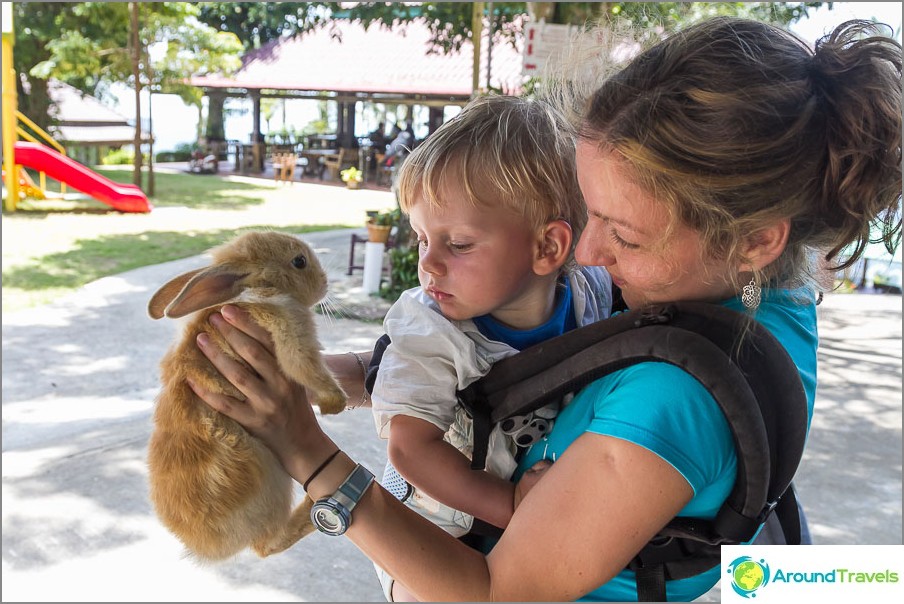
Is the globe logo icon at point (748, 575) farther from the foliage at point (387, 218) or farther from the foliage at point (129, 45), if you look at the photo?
the foliage at point (129, 45)

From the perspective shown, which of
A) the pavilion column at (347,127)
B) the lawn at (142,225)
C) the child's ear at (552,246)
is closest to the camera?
the child's ear at (552,246)

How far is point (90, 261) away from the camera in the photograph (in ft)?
42.7

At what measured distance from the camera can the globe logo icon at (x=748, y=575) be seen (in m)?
1.82

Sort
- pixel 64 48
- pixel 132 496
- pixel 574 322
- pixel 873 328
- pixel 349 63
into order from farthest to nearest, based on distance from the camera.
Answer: pixel 349 63 < pixel 64 48 < pixel 873 328 < pixel 132 496 < pixel 574 322

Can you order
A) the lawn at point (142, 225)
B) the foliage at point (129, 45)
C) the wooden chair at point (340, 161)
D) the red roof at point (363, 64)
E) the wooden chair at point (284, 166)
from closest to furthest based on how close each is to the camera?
the lawn at point (142, 225), the foliage at point (129, 45), the red roof at point (363, 64), the wooden chair at point (284, 166), the wooden chair at point (340, 161)

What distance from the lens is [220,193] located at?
23562 mm

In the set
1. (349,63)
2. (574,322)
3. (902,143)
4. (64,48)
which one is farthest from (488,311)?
(349,63)

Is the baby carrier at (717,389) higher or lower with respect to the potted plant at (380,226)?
higher

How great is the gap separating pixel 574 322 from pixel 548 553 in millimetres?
830

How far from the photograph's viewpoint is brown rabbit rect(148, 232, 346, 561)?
185 centimetres

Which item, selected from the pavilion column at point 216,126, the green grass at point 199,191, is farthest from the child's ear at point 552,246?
the pavilion column at point 216,126

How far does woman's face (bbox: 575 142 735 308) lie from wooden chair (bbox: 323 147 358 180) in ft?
89.3

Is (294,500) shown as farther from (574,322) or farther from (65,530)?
(65,530)

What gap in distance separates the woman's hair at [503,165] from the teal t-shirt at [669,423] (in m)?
0.58
